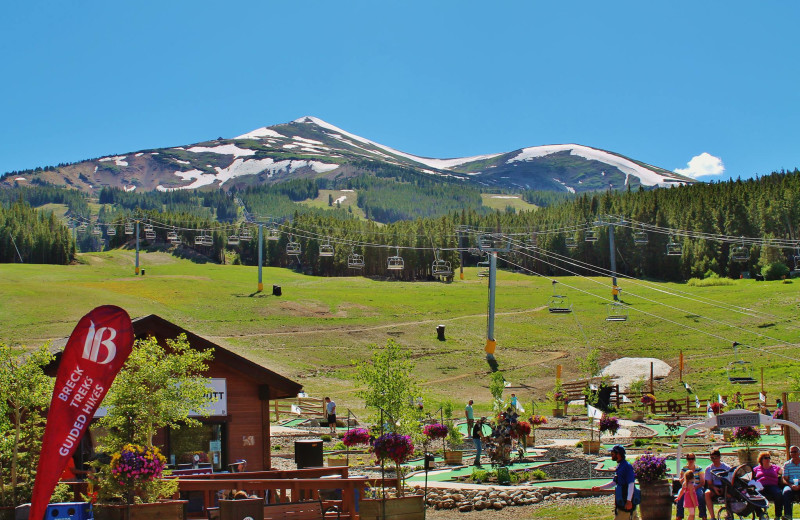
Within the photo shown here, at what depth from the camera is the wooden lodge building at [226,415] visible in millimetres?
22516

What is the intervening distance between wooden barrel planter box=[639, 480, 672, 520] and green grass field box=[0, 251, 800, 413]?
33.9m

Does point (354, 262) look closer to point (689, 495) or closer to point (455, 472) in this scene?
point (455, 472)

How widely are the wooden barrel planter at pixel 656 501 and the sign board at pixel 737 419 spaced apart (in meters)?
1.63

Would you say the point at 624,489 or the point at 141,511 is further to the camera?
the point at 624,489

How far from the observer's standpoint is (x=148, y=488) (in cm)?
1538

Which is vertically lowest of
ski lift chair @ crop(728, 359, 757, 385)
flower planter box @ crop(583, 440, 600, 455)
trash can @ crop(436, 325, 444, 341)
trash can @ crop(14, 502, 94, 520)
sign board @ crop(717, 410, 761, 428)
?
flower planter box @ crop(583, 440, 600, 455)

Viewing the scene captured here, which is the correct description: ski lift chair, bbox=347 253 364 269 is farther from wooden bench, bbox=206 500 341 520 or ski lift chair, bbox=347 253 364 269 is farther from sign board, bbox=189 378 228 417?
wooden bench, bbox=206 500 341 520

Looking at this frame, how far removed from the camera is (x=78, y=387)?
14.4 m

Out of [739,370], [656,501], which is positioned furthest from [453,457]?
[739,370]

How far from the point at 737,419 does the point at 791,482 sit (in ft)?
8.46

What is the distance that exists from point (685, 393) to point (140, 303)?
48222 mm

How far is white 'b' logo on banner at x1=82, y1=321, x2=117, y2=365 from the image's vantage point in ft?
47.9

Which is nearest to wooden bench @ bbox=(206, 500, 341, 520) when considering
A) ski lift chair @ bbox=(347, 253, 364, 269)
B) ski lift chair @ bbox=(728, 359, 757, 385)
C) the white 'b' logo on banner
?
the white 'b' logo on banner

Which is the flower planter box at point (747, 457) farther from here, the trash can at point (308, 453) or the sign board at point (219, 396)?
the sign board at point (219, 396)
